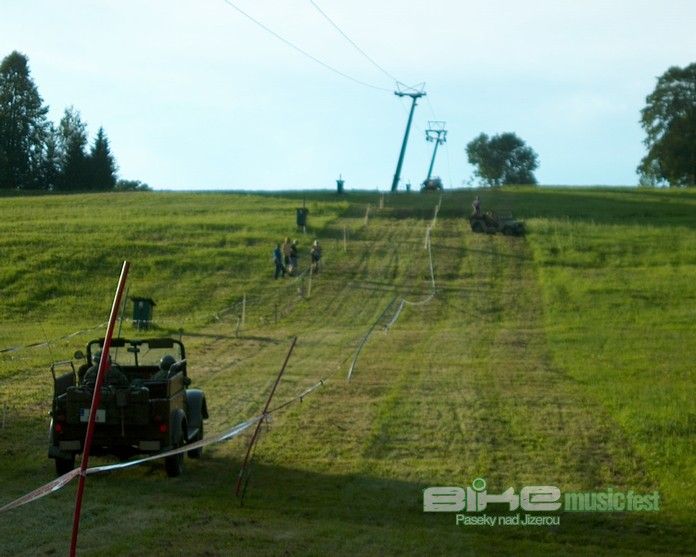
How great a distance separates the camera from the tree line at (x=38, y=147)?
11100 centimetres

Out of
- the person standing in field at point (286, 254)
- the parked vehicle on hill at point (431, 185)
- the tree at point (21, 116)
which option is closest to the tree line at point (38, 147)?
the tree at point (21, 116)

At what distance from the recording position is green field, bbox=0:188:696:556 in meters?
13.2

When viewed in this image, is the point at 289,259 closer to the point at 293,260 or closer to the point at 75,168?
the point at 293,260

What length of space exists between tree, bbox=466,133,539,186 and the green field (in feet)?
314

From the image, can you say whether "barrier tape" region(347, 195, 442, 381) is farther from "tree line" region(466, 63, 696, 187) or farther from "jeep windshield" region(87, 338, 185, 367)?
"tree line" region(466, 63, 696, 187)

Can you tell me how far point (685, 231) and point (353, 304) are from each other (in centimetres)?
2411

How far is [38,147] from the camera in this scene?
12281cm

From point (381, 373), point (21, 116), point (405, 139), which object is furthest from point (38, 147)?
point (381, 373)

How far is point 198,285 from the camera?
45.2m

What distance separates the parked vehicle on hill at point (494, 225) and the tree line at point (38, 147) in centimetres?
6094

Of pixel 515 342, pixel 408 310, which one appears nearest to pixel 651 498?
pixel 515 342

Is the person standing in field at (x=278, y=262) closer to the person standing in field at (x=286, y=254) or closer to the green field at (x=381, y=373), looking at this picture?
the person standing in field at (x=286, y=254)

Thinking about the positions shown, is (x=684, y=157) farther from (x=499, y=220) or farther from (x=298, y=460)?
(x=298, y=460)

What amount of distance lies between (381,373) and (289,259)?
22260 mm
